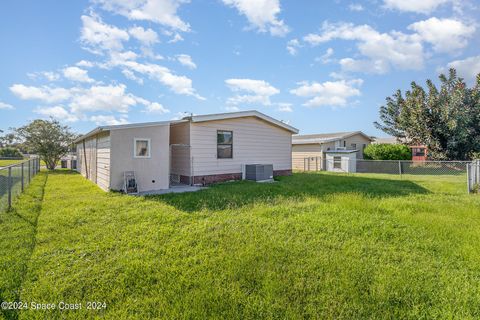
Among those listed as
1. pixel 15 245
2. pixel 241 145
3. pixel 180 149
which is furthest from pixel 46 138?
pixel 15 245

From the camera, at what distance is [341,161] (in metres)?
17.2

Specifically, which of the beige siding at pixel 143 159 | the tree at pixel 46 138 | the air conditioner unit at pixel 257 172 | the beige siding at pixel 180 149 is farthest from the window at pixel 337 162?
the tree at pixel 46 138

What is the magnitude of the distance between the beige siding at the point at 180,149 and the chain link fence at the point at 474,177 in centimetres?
992

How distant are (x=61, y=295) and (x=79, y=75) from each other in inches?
475

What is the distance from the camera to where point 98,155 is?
9.65 meters

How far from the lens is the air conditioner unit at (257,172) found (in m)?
10.9

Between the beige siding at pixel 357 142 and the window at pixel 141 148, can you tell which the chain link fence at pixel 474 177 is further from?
the window at pixel 141 148

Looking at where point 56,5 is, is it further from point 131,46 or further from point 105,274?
point 105,274

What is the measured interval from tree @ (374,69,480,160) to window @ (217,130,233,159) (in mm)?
15166

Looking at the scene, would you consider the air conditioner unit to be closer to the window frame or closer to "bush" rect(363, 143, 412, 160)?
the window frame

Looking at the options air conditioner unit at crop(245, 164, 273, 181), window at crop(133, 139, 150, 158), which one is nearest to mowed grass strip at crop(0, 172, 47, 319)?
window at crop(133, 139, 150, 158)

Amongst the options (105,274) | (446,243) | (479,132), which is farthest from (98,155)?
(479,132)

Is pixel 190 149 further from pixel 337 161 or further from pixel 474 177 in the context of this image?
pixel 337 161

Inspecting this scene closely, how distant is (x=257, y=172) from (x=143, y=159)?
15.8 ft
